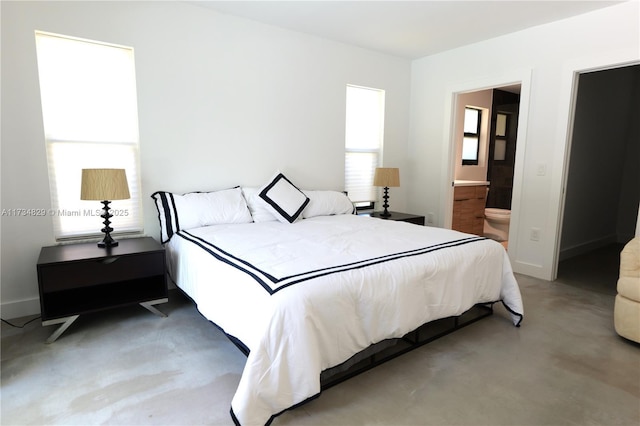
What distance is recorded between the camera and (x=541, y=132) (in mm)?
3697

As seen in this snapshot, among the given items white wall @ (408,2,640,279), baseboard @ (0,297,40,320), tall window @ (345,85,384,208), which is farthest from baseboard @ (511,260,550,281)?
baseboard @ (0,297,40,320)

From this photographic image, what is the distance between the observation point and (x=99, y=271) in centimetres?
250

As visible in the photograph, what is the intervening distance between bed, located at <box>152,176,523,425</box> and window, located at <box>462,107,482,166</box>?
3326 mm

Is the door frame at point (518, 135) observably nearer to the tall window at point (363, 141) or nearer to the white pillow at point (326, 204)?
the tall window at point (363, 141)

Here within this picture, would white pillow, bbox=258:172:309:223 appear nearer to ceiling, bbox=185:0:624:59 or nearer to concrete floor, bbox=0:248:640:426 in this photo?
concrete floor, bbox=0:248:640:426

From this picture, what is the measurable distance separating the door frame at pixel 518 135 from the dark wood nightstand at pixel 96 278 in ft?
11.5

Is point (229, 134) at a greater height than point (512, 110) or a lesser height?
lesser

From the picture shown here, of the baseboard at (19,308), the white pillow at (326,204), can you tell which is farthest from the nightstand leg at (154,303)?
the white pillow at (326,204)

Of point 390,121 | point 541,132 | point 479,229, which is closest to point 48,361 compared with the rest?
point 390,121

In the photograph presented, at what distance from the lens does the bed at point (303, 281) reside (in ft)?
5.32

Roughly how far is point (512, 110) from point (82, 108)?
19.6ft

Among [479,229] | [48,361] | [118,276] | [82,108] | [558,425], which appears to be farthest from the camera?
[479,229]

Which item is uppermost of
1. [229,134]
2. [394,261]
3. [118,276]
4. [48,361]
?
[229,134]

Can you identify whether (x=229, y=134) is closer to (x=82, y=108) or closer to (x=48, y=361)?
(x=82, y=108)
